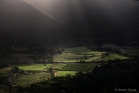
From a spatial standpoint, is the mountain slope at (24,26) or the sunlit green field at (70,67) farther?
the mountain slope at (24,26)

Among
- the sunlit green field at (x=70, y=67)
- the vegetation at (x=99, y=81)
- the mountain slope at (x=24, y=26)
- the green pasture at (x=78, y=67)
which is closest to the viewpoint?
the vegetation at (x=99, y=81)

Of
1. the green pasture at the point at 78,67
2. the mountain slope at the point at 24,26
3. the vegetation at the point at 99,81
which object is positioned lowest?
the vegetation at the point at 99,81

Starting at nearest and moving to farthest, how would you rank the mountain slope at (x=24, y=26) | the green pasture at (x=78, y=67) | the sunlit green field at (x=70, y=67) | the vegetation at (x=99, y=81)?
the vegetation at (x=99, y=81)
the green pasture at (x=78, y=67)
the sunlit green field at (x=70, y=67)
the mountain slope at (x=24, y=26)

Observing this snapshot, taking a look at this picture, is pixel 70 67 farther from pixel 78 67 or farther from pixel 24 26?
pixel 24 26

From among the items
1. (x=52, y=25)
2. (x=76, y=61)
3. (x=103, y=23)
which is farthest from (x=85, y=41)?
(x=76, y=61)

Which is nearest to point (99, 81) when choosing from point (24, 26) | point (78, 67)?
point (78, 67)

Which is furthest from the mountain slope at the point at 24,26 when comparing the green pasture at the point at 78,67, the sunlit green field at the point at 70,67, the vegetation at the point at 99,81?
the vegetation at the point at 99,81

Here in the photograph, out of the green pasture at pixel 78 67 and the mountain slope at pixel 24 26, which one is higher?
the mountain slope at pixel 24 26

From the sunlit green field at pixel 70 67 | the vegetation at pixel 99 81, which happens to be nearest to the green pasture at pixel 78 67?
the sunlit green field at pixel 70 67

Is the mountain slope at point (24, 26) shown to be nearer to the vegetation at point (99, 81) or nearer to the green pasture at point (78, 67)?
the green pasture at point (78, 67)

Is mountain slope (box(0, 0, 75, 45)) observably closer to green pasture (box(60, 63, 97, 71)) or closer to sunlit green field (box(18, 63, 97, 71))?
sunlit green field (box(18, 63, 97, 71))

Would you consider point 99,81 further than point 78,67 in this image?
No
